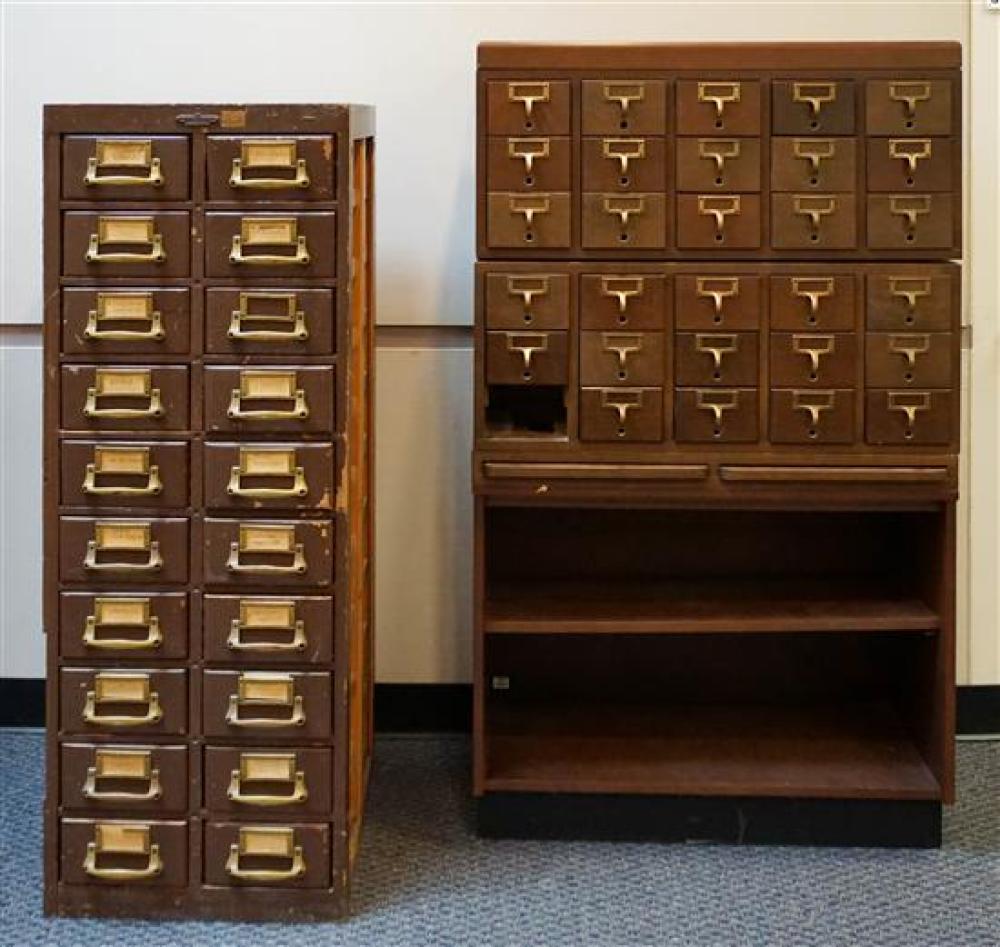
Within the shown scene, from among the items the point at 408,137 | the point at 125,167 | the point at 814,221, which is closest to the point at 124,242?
the point at 125,167

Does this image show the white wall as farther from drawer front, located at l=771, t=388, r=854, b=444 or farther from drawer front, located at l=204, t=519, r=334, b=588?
drawer front, located at l=204, t=519, r=334, b=588

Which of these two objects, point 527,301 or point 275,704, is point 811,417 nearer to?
point 527,301

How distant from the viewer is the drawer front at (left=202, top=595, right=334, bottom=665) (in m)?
2.67

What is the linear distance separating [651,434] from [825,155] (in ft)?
2.10

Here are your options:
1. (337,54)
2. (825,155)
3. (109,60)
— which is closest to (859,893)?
(825,155)

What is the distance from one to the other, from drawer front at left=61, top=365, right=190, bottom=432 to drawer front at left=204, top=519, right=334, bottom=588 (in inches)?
8.2

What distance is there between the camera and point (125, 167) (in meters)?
2.60

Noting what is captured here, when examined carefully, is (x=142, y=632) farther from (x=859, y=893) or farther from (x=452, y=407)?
(x=859, y=893)

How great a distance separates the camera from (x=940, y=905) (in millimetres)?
2791

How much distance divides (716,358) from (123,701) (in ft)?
4.27

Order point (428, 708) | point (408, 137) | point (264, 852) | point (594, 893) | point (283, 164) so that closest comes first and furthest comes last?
1. point (283, 164)
2. point (264, 852)
3. point (594, 893)
4. point (408, 137)
5. point (428, 708)

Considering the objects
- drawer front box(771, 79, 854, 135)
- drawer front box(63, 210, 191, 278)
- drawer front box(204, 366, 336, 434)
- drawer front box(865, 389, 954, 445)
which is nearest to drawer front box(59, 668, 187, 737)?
drawer front box(204, 366, 336, 434)

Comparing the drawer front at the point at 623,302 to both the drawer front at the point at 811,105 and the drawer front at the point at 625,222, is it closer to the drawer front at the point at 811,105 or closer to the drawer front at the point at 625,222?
the drawer front at the point at 625,222

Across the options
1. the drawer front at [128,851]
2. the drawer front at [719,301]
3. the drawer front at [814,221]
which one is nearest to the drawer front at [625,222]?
the drawer front at [719,301]
